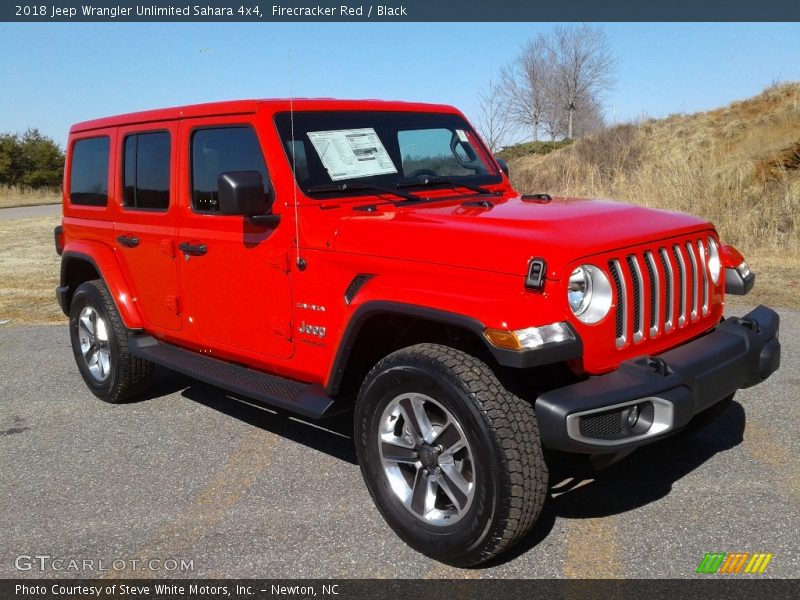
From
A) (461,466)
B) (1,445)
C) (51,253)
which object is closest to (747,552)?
(461,466)

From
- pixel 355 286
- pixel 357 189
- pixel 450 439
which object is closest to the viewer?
pixel 450 439

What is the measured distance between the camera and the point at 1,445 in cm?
462

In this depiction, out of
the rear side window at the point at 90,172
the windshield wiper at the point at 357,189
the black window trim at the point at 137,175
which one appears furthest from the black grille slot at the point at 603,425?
the rear side window at the point at 90,172

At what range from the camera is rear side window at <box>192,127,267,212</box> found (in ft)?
13.0

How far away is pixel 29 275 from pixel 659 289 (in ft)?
35.6

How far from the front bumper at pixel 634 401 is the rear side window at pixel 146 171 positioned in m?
2.83

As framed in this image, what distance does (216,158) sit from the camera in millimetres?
4199

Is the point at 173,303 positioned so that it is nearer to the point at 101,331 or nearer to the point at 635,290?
the point at 101,331

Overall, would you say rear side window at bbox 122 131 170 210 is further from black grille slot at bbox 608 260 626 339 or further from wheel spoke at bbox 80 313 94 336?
black grille slot at bbox 608 260 626 339

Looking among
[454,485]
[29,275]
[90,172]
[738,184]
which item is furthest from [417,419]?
[738,184]

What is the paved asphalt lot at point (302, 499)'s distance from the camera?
3102mm

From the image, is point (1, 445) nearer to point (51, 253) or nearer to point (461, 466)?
point (461, 466)

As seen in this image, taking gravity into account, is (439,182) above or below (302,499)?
above

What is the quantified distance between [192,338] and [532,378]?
224 cm
